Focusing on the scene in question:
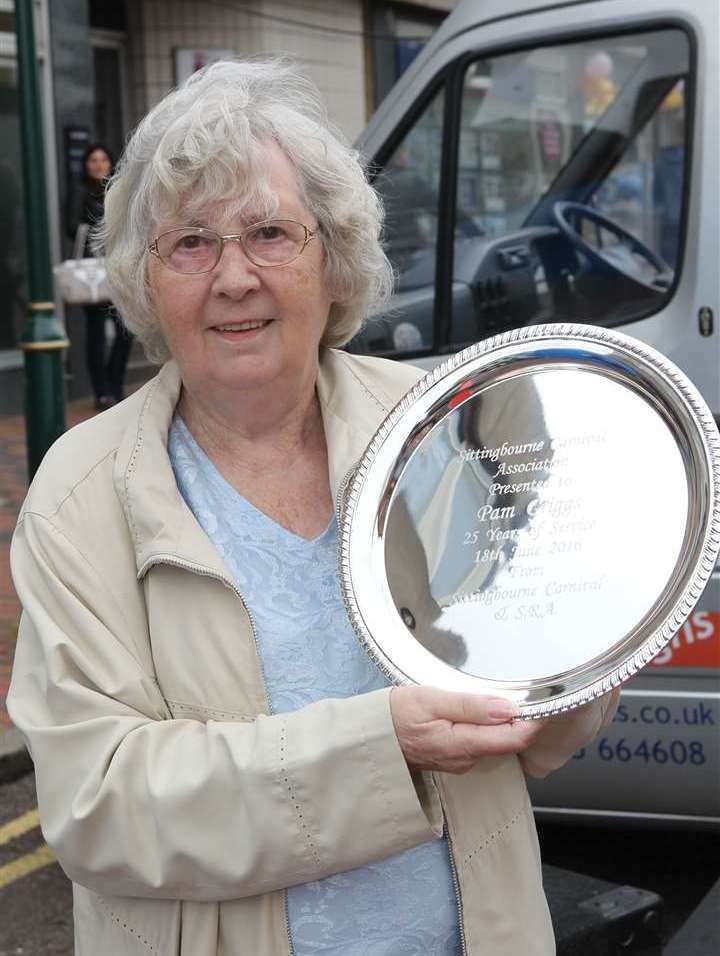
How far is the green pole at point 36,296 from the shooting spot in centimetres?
623

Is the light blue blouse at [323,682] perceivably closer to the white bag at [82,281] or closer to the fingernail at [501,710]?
the fingernail at [501,710]

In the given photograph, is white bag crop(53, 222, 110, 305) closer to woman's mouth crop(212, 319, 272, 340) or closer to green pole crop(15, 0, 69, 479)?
green pole crop(15, 0, 69, 479)

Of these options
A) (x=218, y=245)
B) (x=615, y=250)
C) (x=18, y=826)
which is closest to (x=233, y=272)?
(x=218, y=245)

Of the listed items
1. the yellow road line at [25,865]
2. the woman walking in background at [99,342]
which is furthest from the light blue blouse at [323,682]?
the woman walking in background at [99,342]

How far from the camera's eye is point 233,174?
1.91 meters

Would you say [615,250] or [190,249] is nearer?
[190,249]

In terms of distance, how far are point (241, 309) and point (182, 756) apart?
0.59 metres

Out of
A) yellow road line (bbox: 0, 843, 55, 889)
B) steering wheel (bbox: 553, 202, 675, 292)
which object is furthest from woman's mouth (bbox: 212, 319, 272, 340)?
yellow road line (bbox: 0, 843, 55, 889)

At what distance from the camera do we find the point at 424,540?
190 cm

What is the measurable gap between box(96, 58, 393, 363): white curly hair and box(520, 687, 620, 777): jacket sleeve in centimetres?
69

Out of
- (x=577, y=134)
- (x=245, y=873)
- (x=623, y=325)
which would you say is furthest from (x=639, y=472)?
(x=577, y=134)

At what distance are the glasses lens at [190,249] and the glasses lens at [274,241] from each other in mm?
46

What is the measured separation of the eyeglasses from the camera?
6.34ft

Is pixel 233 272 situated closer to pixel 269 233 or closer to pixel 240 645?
pixel 269 233
